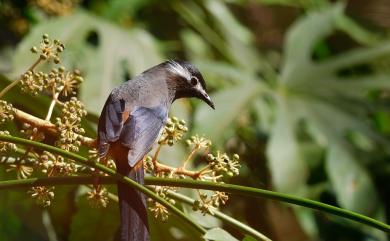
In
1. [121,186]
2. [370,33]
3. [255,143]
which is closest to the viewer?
[121,186]

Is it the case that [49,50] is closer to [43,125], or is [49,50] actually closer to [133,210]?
[43,125]

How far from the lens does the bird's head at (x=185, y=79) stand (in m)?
1.26

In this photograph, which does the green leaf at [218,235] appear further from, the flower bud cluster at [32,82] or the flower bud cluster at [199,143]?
the flower bud cluster at [32,82]

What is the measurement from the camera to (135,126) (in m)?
1.05

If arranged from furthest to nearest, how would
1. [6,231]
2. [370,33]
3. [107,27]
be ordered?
[370,33]
[107,27]
[6,231]

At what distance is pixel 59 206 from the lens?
1.58 m

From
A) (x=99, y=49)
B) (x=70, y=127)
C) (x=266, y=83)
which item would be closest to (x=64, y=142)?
(x=70, y=127)

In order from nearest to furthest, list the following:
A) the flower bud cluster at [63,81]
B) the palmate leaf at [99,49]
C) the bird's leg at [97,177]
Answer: the bird's leg at [97,177], the flower bud cluster at [63,81], the palmate leaf at [99,49]

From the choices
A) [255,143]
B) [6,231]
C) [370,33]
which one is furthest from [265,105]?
[6,231]

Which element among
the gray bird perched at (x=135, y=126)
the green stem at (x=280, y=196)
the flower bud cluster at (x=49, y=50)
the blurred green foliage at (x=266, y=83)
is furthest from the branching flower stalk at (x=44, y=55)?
the blurred green foliage at (x=266, y=83)

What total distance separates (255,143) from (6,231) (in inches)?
72.5

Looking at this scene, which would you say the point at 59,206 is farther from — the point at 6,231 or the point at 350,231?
the point at 350,231

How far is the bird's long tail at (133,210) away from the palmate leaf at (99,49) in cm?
140

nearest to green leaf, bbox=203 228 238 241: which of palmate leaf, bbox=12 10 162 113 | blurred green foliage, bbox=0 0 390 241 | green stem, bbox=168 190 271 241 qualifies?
green stem, bbox=168 190 271 241
